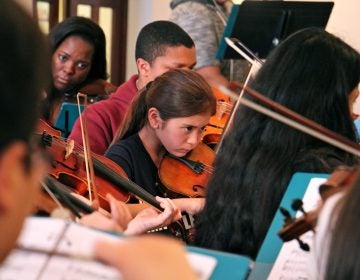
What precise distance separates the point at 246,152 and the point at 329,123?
16 cm

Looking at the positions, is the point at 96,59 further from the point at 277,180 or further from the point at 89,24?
the point at 277,180

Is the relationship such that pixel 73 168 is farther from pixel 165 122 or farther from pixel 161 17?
pixel 161 17

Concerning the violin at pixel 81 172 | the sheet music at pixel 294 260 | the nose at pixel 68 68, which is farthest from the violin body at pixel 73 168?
the nose at pixel 68 68

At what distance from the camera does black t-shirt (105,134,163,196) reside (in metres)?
1.69

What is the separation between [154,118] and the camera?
5.81ft

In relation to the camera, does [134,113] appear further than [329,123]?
Yes

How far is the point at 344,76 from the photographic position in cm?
125

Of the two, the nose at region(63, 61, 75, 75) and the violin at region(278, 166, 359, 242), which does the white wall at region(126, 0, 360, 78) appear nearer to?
the nose at region(63, 61, 75, 75)

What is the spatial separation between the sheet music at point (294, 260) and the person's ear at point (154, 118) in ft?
2.63

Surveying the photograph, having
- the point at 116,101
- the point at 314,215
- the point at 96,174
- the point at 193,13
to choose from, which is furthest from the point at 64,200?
the point at 193,13

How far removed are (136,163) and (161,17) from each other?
2067 mm

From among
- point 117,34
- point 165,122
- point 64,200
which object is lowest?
point 117,34

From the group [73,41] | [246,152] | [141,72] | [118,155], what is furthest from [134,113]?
[73,41]

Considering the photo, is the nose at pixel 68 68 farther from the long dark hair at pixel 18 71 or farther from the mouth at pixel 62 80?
the long dark hair at pixel 18 71
